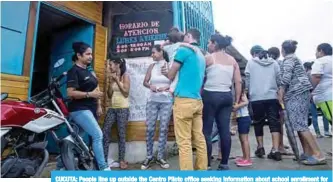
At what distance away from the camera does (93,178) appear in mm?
1985

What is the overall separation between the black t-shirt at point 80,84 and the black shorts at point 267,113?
1478 millimetres

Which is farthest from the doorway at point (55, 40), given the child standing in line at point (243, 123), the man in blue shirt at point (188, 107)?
the child standing in line at point (243, 123)

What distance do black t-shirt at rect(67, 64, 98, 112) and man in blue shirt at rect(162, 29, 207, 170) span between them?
2.08 feet

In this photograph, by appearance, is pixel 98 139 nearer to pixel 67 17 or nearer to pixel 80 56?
pixel 80 56

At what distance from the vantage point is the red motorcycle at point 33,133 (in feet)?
5.75

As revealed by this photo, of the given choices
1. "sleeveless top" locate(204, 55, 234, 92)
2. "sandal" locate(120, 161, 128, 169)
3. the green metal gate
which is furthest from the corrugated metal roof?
"sandal" locate(120, 161, 128, 169)

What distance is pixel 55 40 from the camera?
11.5 ft

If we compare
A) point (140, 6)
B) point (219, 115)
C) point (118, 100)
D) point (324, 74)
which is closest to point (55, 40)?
point (140, 6)

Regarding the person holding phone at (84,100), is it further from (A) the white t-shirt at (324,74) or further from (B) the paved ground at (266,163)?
(A) the white t-shirt at (324,74)

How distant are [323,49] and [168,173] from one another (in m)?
1.54

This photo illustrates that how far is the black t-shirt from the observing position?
7.30 feet

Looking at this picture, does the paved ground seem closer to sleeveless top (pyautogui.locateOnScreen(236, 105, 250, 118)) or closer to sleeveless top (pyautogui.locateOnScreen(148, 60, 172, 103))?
sleeveless top (pyautogui.locateOnScreen(236, 105, 250, 118))

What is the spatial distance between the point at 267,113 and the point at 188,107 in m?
1.04

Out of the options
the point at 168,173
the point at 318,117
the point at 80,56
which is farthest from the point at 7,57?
the point at 318,117
